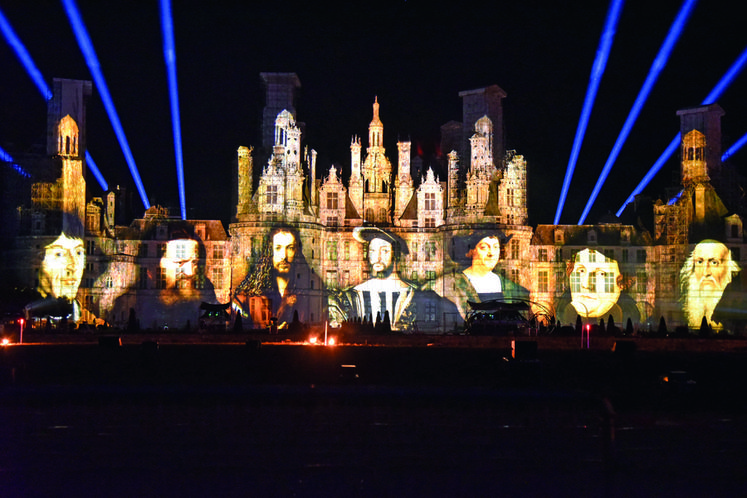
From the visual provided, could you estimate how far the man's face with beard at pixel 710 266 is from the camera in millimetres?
80562

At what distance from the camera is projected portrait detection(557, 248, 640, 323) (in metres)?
83.7

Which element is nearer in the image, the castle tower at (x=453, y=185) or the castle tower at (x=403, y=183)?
the castle tower at (x=453, y=185)

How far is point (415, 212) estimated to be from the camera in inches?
3359

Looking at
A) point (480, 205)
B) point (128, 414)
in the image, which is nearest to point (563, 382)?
point (128, 414)

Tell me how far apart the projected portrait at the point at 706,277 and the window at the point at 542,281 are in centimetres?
1149

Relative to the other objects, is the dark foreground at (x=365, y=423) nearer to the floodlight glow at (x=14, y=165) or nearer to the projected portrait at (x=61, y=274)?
the projected portrait at (x=61, y=274)

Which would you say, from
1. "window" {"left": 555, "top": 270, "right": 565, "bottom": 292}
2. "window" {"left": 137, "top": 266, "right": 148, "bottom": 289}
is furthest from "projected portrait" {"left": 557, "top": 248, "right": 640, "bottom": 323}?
"window" {"left": 137, "top": 266, "right": 148, "bottom": 289}

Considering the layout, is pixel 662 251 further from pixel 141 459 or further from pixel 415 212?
pixel 141 459

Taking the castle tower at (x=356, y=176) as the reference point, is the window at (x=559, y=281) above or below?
below

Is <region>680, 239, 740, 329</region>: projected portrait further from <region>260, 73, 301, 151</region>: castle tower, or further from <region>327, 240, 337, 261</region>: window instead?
<region>260, 73, 301, 151</region>: castle tower

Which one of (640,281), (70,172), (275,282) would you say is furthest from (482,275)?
(70,172)

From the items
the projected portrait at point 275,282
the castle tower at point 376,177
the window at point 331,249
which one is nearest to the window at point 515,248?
the castle tower at point 376,177

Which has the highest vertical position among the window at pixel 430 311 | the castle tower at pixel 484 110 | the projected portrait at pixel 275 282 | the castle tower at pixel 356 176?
the castle tower at pixel 484 110

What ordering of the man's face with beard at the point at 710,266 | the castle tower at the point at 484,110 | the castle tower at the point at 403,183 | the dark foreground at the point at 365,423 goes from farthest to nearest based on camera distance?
the castle tower at the point at 403,183 < the castle tower at the point at 484,110 < the man's face with beard at the point at 710,266 < the dark foreground at the point at 365,423
